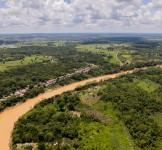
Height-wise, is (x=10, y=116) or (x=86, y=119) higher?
(x=86, y=119)

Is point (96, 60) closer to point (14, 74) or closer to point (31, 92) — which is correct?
point (14, 74)

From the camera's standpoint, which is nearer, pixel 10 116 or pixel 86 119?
pixel 86 119

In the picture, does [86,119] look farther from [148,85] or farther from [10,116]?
[148,85]

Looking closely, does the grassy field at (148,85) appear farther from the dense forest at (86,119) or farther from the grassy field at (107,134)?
the grassy field at (107,134)

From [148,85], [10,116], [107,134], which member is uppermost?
[107,134]

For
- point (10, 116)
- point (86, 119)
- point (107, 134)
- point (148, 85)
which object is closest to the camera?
point (107, 134)

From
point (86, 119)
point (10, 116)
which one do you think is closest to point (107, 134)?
point (86, 119)

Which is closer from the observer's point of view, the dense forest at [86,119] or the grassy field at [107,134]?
the grassy field at [107,134]

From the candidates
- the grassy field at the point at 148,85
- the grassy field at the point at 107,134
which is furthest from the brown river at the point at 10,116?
the grassy field at the point at 148,85

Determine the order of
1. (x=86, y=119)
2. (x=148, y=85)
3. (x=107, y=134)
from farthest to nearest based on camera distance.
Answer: (x=148, y=85)
(x=86, y=119)
(x=107, y=134)
